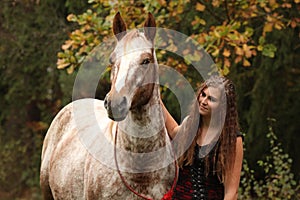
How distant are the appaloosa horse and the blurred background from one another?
7.48ft

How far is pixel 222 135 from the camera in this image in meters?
3.65

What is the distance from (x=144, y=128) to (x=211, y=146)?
0.50 metres

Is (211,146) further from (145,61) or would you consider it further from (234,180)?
(145,61)

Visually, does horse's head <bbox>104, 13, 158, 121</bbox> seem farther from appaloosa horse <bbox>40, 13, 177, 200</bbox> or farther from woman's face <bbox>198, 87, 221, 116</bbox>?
woman's face <bbox>198, 87, 221, 116</bbox>

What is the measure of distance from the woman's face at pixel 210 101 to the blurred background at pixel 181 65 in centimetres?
212

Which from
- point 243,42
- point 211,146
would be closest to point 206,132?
point 211,146

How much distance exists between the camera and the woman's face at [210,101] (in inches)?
143

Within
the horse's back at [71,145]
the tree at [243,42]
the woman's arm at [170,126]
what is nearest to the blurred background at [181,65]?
the tree at [243,42]

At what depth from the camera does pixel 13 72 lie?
10367 mm

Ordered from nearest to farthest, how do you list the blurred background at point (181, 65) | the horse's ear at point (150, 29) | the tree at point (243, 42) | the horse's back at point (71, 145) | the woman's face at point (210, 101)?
1. the horse's ear at point (150, 29)
2. the woman's face at point (210, 101)
3. the horse's back at point (71, 145)
4. the blurred background at point (181, 65)
5. the tree at point (243, 42)

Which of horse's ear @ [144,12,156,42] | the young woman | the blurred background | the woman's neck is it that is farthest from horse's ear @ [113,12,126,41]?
the blurred background

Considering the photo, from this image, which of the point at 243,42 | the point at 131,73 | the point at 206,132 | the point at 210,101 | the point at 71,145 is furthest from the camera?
the point at 243,42

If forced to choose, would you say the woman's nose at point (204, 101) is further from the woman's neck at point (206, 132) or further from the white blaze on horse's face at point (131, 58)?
the white blaze on horse's face at point (131, 58)

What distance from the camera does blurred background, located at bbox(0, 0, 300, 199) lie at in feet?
20.7
